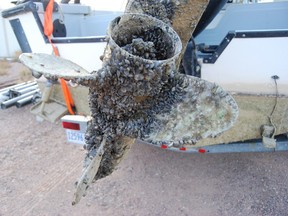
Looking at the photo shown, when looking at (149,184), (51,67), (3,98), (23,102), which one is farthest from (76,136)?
(3,98)

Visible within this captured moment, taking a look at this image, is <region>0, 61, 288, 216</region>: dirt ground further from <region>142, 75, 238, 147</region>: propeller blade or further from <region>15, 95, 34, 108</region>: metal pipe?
<region>142, 75, 238, 147</region>: propeller blade

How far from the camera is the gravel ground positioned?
9.27 ft

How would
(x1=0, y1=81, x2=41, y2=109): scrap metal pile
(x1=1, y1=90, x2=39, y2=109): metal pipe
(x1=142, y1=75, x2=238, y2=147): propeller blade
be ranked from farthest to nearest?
(x1=0, y1=81, x2=41, y2=109): scrap metal pile → (x1=1, y1=90, x2=39, y2=109): metal pipe → (x1=142, y1=75, x2=238, y2=147): propeller blade

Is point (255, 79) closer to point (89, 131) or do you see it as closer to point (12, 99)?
point (89, 131)

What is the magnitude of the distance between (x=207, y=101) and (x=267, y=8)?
9.51 ft

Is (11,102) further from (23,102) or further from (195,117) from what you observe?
(195,117)

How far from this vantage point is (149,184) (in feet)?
10.5

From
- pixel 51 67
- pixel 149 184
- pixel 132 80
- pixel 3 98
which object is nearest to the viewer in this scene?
pixel 132 80

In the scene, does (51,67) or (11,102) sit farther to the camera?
(11,102)

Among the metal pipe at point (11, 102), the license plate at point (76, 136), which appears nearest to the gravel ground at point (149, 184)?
the license plate at point (76, 136)

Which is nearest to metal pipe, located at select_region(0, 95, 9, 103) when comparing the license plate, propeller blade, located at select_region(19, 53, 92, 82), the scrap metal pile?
the scrap metal pile

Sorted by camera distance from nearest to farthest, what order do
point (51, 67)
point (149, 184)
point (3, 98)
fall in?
point (51, 67), point (149, 184), point (3, 98)

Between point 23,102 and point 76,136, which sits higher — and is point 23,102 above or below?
below

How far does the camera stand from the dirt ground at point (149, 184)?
2.82 metres
